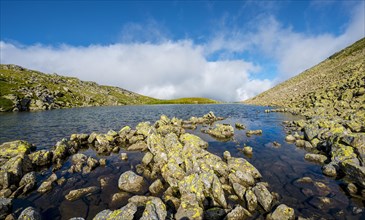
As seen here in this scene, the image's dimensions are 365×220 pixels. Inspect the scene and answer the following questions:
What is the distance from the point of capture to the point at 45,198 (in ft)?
48.0

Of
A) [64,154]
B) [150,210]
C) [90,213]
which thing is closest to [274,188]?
[150,210]

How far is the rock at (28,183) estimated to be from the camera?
51.5ft

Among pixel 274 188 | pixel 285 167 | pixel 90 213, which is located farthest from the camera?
pixel 285 167

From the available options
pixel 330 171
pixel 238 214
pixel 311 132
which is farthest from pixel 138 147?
pixel 311 132

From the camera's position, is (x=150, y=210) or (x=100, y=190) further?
(x=100, y=190)

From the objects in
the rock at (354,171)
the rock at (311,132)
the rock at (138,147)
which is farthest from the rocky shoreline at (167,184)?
the rock at (311,132)

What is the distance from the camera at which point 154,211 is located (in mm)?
10656

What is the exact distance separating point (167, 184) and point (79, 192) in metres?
7.40

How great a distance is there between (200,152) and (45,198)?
573 inches

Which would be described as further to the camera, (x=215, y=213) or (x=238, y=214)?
(x=215, y=213)

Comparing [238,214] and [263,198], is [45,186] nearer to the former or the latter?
[238,214]

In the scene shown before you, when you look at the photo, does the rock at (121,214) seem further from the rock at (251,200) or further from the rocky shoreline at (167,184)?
the rock at (251,200)

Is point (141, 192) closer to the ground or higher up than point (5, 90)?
closer to the ground

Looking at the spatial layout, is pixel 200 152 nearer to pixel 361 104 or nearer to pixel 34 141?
pixel 34 141
